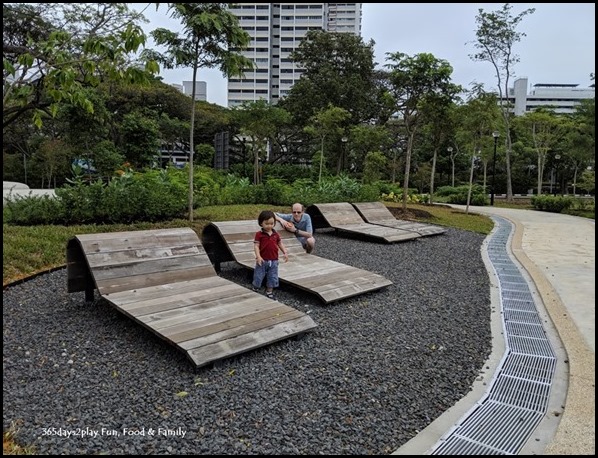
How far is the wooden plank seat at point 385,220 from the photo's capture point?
29.5ft

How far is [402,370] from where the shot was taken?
2.96 meters

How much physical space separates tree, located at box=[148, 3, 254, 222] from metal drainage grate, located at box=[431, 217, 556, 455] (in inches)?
229

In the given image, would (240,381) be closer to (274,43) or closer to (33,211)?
(33,211)

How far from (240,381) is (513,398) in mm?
1790

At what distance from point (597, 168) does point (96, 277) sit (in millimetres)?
3789

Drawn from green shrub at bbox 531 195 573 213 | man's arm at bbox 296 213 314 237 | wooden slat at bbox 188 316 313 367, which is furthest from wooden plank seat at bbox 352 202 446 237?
green shrub at bbox 531 195 573 213

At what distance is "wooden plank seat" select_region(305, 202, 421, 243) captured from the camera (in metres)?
7.95

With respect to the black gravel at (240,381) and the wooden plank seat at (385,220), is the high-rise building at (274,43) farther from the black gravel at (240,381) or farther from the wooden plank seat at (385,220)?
the black gravel at (240,381)

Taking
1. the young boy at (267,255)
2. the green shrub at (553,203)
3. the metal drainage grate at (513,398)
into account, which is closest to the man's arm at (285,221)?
the young boy at (267,255)

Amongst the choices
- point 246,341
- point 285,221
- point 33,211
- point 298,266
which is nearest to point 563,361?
point 246,341

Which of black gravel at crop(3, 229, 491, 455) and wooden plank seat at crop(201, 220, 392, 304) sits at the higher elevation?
wooden plank seat at crop(201, 220, 392, 304)

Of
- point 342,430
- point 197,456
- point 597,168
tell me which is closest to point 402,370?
point 342,430

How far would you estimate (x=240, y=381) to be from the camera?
2.72 metres

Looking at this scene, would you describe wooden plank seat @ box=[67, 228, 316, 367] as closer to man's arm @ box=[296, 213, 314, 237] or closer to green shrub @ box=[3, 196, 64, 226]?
man's arm @ box=[296, 213, 314, 237]
